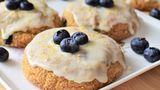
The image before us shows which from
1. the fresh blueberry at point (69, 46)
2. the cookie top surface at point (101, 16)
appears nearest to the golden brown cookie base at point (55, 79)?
the fresh blueberry at point (69, 46)

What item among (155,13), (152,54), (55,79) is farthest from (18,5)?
(155,13)

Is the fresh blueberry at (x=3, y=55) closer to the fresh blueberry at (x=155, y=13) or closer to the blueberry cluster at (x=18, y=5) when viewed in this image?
the blueberry cluster at (x=18, y=5)

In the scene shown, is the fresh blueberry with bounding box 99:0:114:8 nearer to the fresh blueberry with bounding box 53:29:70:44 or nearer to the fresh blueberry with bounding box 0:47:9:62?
the fresh blueberry with bounding box 53:29:70:44

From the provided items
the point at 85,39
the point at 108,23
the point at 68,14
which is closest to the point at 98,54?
the point at 85,39

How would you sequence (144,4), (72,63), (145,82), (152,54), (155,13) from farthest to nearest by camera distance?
1. (144,4)
2. (155,13)
3. (152,54)
4. (145,82)
5. (72,63)

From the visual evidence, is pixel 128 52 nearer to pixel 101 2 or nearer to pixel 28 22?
pixel 101 2

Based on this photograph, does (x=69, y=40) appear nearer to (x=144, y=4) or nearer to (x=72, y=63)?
(x=72, y=63)
